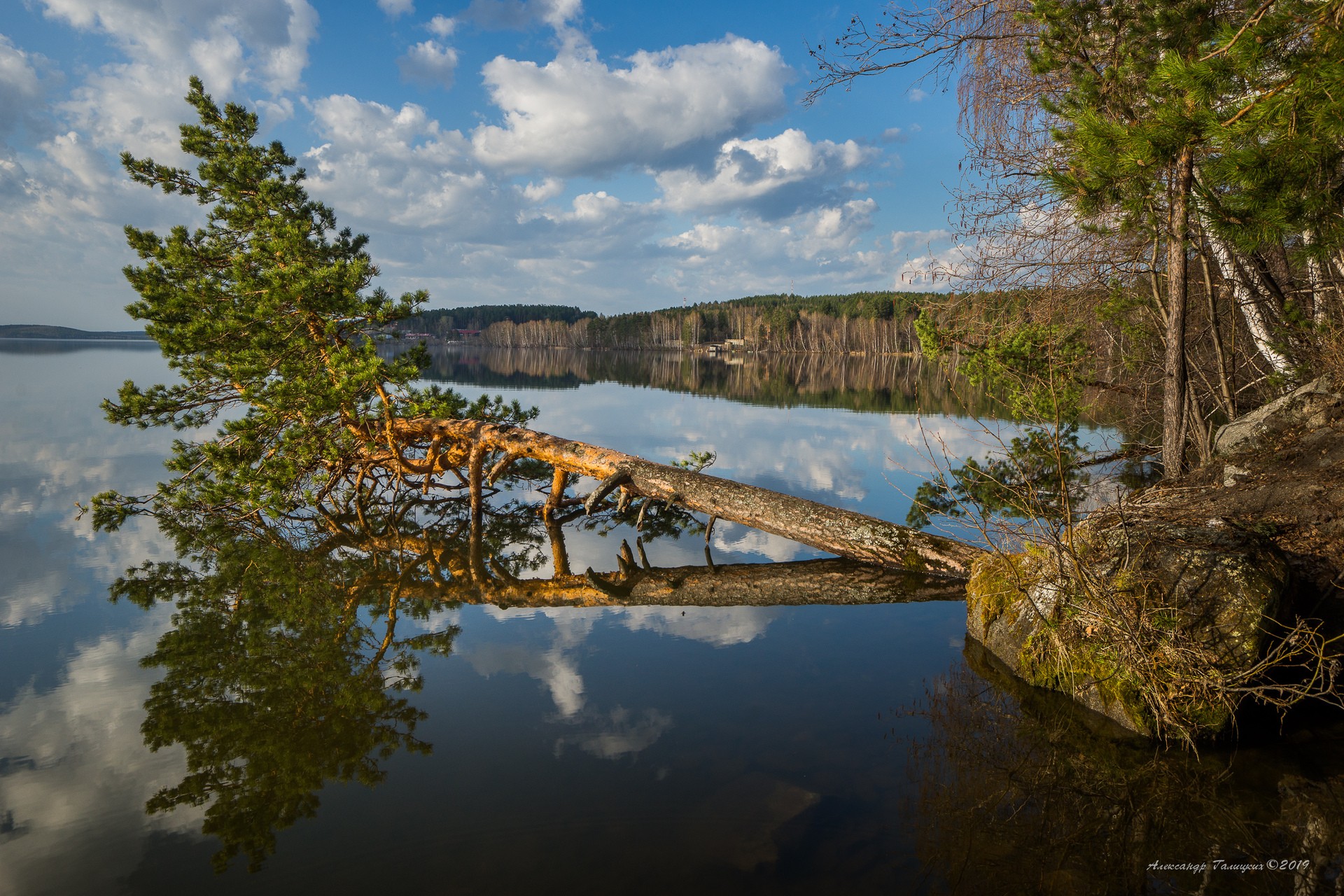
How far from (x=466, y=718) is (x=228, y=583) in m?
4.13

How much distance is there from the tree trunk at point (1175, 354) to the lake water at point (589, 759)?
305cm

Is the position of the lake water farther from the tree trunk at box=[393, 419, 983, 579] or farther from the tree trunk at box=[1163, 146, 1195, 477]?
the tree trunk at box=[1163, 146, 1195, 477]

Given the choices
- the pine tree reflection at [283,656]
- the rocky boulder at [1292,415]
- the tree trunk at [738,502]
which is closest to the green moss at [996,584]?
the tree trunk at [738,502]

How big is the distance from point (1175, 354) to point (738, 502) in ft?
16.2

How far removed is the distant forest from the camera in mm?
101312

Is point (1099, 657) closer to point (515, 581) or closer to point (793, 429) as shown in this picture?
point (515, 581)

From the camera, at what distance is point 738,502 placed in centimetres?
885

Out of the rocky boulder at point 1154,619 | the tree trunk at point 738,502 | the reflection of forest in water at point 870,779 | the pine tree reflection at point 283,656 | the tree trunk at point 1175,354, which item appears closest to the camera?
the reflection of forest in water at point 870,779

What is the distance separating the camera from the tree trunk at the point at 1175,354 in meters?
6.77

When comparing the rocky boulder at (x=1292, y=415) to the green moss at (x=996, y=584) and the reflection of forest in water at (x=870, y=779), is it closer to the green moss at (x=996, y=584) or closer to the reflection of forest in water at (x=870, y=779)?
the green moss at (x=996, y=584)

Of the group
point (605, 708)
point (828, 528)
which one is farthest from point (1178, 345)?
point (605, 708)

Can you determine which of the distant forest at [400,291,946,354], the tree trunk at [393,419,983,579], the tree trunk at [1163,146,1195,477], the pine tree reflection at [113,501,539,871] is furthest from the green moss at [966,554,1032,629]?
the distant forest at [400,291,946,354]

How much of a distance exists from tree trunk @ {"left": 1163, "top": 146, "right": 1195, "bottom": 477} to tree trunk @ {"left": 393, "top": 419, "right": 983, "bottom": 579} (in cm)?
227

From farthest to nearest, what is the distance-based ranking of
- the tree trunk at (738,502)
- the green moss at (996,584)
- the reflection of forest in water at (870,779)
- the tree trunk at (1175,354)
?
the tree trunk at (738,502)
the tree trunk at (1175,354)
the green moss at (996,584)
the reflection of forest in water at (870,779)
